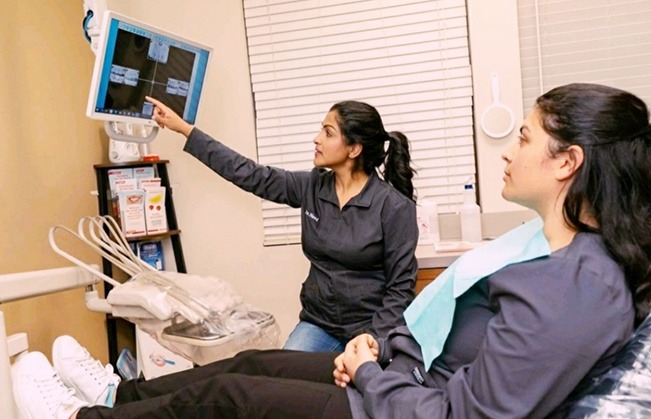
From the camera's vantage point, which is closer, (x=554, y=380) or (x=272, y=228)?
(x=554, y=380)

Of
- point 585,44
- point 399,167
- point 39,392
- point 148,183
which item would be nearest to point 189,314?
point 39,392

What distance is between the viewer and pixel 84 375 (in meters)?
1.43

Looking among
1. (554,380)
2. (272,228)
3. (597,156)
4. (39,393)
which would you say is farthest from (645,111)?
(272,228)

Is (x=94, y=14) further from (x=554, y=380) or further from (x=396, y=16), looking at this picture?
(x=554, y=380)

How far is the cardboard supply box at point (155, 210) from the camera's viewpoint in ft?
7.80

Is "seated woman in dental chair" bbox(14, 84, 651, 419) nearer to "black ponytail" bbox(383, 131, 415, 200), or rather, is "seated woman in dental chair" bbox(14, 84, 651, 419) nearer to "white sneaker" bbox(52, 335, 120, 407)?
"white sneaker" bbox(52, 335, 120, 407)

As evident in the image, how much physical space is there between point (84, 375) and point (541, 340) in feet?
3.93

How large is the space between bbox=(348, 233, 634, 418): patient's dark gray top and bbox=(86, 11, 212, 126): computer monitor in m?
1.33

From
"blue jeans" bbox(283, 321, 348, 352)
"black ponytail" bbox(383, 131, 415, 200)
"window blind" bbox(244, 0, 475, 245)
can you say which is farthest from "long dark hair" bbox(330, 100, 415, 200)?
"blue jeans" bbox(283, 321, 348, 352)

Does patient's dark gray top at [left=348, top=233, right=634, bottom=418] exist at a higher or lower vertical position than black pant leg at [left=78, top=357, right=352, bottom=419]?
higher

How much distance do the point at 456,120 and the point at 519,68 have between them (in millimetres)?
339

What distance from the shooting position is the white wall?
101 inches

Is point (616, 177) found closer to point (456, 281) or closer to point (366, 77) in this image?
point (456, 281)

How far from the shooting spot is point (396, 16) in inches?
93.9
